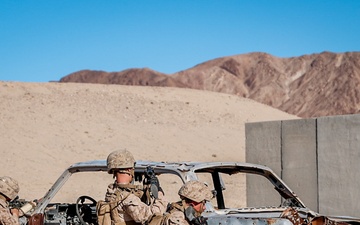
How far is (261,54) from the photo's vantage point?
264 feet

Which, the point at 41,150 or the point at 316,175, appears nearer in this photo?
the point at 316,175

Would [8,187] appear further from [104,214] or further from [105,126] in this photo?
[105,126]

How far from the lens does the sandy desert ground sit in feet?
80.2

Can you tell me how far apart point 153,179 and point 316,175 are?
6129 mm

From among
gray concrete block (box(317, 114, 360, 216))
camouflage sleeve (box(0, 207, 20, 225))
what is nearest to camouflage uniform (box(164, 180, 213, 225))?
camouflage sleeve (box(0, 207, 20, 225))

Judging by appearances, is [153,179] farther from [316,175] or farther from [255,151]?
[255,151]

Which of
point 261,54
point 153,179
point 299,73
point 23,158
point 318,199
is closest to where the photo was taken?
point 153,179

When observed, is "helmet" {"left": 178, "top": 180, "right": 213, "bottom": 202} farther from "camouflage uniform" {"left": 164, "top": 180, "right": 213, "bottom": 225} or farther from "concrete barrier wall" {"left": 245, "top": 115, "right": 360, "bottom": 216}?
"concrete barrier wall" {"left": 245, "top": 115, "right": 360, "bottom": 216}

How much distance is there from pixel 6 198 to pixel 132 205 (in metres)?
1.17

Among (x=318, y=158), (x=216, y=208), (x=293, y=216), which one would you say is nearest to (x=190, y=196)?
(x=293, y=216)

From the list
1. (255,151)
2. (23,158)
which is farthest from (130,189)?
(23,158)

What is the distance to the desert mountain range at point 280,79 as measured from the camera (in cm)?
6381

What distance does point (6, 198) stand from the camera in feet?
17.0

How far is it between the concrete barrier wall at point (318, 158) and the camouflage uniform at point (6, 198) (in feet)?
19.9
